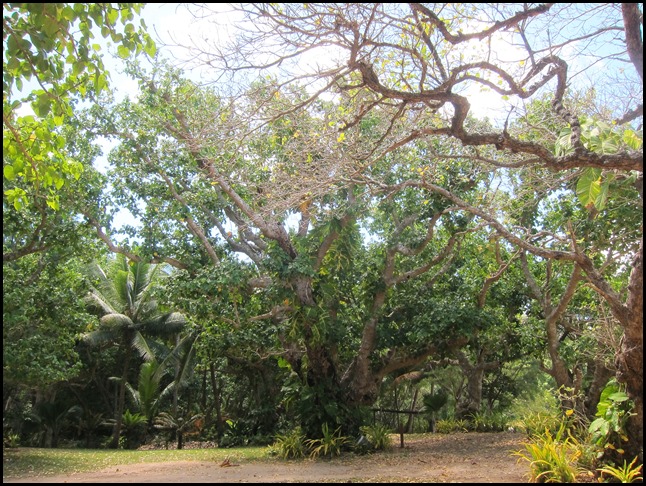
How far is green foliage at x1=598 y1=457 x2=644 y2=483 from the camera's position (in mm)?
5680

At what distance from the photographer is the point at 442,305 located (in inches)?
472

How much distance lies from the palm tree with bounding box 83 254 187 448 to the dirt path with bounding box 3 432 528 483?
27.9 feet

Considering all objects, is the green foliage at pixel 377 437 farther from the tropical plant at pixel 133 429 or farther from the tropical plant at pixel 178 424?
the tropical plant at pixel 133 429

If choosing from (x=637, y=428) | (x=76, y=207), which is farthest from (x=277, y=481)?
(x=76, y=207)

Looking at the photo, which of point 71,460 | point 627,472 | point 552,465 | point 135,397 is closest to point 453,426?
point 552,465

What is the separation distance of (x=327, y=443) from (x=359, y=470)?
183 cm

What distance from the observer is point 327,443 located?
1038 cm

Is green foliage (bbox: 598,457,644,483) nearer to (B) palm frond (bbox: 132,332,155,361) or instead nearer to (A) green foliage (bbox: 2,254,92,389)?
(A) green foliage (bbox: 2,254,92,389)

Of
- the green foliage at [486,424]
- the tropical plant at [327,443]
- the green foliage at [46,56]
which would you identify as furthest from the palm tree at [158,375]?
the green foliage at [46,56]

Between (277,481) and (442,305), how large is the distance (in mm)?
5845

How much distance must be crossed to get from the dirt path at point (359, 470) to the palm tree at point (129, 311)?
851 cm

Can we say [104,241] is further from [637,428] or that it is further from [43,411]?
[637,428]

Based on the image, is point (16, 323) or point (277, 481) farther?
point (16, 323)

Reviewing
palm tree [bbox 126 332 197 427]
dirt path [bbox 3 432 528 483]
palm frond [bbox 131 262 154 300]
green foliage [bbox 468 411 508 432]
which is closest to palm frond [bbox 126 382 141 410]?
palm tree [bbox 126 332 197 427]
